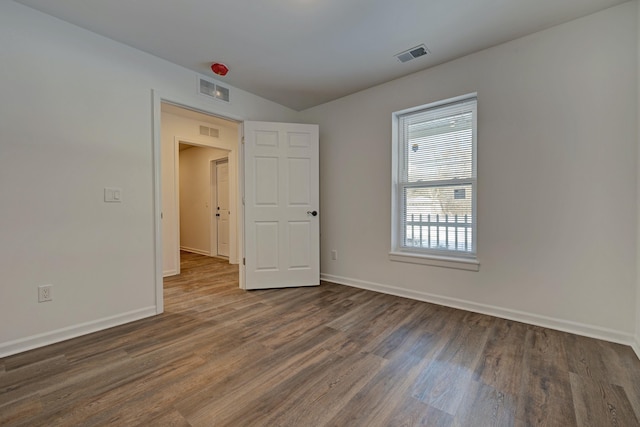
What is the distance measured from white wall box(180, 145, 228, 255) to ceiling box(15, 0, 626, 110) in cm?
320

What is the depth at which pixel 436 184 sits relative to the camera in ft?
9.45

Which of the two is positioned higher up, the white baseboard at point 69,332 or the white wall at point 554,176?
the white wall at point 554,176

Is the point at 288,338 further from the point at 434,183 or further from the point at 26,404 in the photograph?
the point at 434,183

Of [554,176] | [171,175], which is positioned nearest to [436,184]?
[554,176]

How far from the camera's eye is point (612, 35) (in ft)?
6.46

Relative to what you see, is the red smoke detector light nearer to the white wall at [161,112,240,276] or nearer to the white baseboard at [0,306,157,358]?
the white wall at [161,112,240,276]

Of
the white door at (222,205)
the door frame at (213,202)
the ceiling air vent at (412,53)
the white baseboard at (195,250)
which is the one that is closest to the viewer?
the ceiling air vent at (412,53)

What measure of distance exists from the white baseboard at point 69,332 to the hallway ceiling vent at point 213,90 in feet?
7.41

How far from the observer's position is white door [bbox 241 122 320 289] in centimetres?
331

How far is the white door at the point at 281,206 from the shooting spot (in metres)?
3.31

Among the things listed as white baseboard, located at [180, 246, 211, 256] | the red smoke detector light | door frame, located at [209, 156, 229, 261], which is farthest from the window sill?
white baseboard, located at [180, 246, 211, 256]

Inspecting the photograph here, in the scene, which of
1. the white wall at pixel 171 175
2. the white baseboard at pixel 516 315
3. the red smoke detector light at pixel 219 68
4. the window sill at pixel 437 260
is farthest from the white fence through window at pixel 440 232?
the white wall at pixel 171 175

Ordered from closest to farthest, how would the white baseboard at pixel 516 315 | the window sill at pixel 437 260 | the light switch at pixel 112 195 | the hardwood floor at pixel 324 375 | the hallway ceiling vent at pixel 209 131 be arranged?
the hardwood floor at pixel 324 375 < the white baseboard at pixel 516 315 < the light switch at pixel 112 195 < the window sill at pixel 437 260 < the hallway ceiling vent at pixel 209 131

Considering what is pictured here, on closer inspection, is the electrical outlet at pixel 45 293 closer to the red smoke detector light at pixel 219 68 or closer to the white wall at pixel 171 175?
the white wall at pixel 171 175
